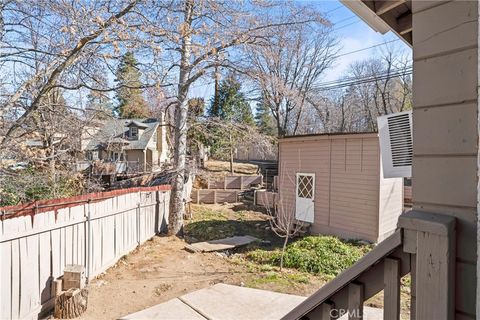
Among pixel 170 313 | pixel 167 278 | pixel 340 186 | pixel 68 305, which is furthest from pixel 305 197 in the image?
pixel 68 305

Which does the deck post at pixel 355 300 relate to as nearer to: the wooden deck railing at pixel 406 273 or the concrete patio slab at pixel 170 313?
the wooden deck railing at pixel 406 273

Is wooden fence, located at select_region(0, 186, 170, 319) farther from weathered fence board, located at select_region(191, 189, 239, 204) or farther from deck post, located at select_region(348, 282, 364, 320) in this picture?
weathered fence board, located at select_region(191, 189, 239, 204)

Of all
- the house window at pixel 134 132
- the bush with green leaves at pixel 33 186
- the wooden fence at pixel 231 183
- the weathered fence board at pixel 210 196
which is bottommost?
the weathered fence board at pixel 210 196

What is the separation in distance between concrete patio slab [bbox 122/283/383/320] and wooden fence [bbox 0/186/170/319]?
1281 millimetres

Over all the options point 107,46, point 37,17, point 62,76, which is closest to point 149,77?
point 107,46

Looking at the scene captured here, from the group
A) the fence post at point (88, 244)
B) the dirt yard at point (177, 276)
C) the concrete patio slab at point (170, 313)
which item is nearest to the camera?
the concrete patio slab at point (170, 313)

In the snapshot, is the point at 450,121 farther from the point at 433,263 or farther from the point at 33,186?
the point at 33,186

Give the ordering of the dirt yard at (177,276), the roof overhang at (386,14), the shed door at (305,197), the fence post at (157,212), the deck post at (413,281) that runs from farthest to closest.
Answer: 1. the shed door at (305,197)
2. the fence post at (157,212)
3. the dirt yard at (177,276)
4. the roof overhang at (386,14)
5. the deck post at (413,281)

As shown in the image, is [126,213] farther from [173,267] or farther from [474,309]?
[474,309]

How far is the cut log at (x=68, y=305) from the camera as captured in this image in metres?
3.88

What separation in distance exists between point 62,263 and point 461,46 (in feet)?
16.2

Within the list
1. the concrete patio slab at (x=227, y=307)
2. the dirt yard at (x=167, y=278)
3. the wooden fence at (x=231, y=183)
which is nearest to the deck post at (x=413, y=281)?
the concrete patio slab at (x=227, y=307)

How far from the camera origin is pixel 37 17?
423 centimetres

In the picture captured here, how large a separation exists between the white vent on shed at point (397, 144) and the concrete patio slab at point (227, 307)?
7.75 feet
